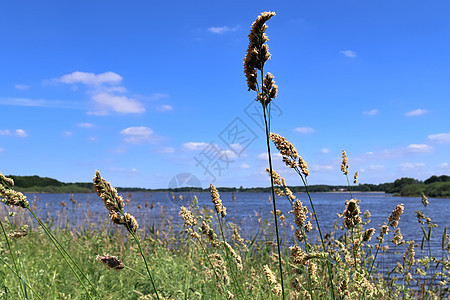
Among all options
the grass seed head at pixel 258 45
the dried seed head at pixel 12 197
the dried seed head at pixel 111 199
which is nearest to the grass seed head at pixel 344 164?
the grass seed head at pixel 258 45

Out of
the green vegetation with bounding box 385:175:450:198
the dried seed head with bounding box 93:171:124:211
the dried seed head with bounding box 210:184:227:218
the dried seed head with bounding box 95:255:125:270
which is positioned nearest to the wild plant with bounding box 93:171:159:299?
the dried seed head with bounding box 93:171:124:211

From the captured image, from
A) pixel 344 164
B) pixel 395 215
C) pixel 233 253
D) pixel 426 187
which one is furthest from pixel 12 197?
pixel 426 187

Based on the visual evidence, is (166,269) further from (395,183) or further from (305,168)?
(395,183)

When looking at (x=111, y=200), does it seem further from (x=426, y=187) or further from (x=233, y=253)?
(x=426, y=187)

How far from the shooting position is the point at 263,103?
5.03ft

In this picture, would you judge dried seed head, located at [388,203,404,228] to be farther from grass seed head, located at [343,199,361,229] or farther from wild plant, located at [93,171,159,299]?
wild plant, located at [93,171,159,299]

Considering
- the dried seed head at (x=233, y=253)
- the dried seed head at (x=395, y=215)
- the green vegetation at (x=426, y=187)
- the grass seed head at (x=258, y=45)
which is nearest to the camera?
the grass seed head at (x=258, y=45)

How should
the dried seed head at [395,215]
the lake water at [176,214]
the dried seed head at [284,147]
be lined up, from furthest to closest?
the lake water at [176,214] < the dried seed head at [395,215] < the dried seed head at [284,147]

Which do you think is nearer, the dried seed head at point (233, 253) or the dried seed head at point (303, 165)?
the dried seed head at point (303, 165)

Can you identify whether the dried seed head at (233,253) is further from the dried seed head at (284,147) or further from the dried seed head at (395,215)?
the dried seed head at (395,215)

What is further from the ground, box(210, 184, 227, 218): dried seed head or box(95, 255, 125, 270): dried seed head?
box(210, 184, 227, 218): dried seed head

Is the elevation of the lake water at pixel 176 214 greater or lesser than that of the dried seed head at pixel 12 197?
lesser

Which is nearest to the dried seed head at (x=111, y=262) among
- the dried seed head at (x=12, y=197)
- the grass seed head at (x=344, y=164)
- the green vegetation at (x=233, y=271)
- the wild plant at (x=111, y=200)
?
the green vegetation at (x=233, y=271)

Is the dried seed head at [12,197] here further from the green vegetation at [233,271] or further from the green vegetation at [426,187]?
the green vegetation at [426,187]
